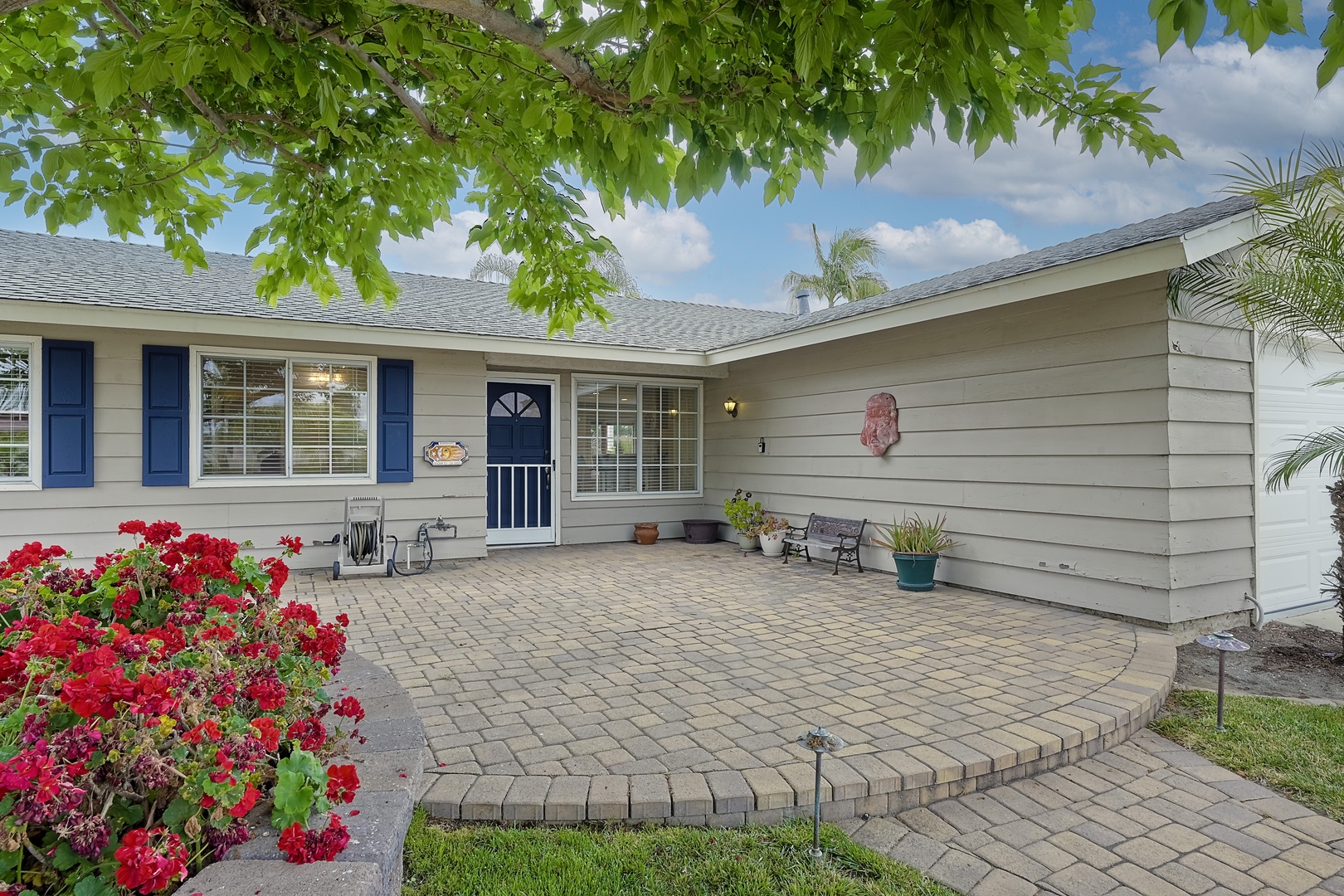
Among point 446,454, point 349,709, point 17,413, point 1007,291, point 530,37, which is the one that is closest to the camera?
point 349,709

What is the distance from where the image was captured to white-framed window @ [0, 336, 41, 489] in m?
5.90

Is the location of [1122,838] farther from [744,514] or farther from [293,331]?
[293,331]

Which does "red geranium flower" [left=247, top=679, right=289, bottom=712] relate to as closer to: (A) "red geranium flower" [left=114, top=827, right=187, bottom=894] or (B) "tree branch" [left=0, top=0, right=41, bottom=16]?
(A) "red geranium flower" [left=114, top=827, right=187, bottom=894]

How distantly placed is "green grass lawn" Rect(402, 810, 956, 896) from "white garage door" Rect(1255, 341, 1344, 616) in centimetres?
474

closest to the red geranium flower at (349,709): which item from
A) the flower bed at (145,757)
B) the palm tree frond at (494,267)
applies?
the flower bed at (145,757)

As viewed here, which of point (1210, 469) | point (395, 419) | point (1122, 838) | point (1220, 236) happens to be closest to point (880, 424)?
point (1210, 469)

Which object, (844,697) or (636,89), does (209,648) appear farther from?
(844,697)

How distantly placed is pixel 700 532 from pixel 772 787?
667 centimetres

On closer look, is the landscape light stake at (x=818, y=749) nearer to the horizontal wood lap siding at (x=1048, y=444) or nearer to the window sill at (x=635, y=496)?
the horizontal wood lap siding at (x=1048, y=444)

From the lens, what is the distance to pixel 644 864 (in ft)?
7.00

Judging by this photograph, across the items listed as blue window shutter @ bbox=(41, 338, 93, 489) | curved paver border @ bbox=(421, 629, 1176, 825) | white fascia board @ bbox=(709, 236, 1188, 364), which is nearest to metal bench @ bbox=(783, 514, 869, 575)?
white fascia board @ bbox=(709, 236, 1188, 364)

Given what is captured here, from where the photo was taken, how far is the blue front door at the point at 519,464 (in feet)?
28.0

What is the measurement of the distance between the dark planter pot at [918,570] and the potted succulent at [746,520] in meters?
2.47

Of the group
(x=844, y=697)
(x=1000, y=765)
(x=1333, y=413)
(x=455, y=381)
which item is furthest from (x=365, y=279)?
(x=1333, y=413)
